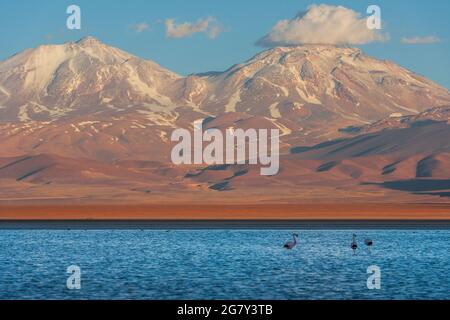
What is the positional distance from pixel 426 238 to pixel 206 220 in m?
41.8

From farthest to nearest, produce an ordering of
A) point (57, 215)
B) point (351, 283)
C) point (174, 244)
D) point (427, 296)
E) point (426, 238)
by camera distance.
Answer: point (57, 215)
point (426, 238)
point (174, 244)
point (351, 283)
point (427, 296)

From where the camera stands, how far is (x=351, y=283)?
152 ft

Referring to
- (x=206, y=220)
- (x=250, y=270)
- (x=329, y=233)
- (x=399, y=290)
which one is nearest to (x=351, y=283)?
(x=399, y=290)

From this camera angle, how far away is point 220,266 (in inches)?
2144

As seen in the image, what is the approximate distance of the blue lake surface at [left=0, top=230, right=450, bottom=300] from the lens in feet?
139

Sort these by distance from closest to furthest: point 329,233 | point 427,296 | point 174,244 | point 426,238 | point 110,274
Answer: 1. point 427,296
2. point 110,274
3. point 174,244
4. point 426,238
5. point 329,233

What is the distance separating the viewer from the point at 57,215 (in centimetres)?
13362

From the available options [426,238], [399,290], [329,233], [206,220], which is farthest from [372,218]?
[399,290]

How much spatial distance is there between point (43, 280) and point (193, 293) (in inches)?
326

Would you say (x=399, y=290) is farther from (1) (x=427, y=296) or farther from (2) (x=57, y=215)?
(2) (x=57, y=215)

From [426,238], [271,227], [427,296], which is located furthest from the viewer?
[271,227]

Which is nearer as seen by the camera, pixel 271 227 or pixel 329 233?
pixel 329 233

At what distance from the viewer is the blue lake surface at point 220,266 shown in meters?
42.3

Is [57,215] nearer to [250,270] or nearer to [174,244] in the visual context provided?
[174,244]
